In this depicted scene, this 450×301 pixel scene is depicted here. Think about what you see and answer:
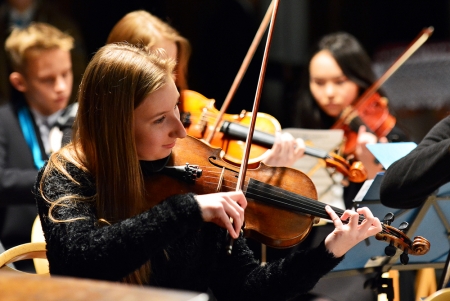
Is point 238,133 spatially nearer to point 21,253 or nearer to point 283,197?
point 283,197

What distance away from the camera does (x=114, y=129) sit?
Result: 1.52 metres

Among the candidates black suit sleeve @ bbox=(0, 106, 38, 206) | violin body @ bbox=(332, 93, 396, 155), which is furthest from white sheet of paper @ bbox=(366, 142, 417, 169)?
black suit sleeve @ bbox=(0, 106, 38, 206)

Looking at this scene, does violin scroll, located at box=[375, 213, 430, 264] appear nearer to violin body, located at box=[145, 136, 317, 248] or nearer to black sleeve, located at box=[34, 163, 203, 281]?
violin body, located at box=[145, 136, 317, 248]

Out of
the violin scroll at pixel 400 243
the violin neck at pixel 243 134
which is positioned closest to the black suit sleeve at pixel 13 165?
the violin neck at pixel 243 134

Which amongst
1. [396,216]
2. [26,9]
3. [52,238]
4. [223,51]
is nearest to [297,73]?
[223,51]

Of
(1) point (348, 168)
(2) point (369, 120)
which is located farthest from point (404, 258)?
(2) point (369, 120)

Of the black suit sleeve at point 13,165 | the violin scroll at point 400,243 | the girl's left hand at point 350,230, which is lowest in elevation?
the black suit sleeve at point 13,165

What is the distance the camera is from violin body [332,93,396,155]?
2.88m

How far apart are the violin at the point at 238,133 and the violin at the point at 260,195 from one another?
539mm

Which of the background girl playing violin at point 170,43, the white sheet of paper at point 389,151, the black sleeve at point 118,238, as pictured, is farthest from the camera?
the background girl playing violin at point 170,43

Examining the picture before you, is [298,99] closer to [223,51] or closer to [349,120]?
[349,120]

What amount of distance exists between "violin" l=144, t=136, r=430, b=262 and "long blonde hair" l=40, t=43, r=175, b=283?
0.12 m

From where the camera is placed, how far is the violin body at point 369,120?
2880 millimetres

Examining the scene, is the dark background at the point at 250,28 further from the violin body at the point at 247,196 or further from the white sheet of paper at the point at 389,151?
the violin body at the point at 247,196
